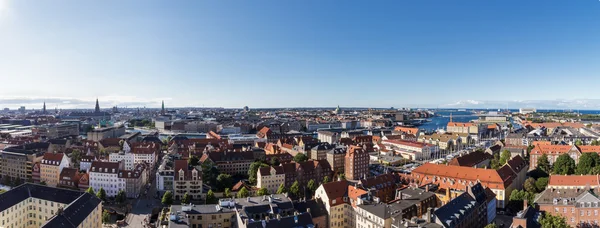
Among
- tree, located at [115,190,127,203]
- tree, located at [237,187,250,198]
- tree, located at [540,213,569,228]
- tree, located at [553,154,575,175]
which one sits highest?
tree, located at [553,154,575,175]

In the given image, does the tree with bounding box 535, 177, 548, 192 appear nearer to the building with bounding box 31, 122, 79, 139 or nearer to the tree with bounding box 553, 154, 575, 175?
the tree with bounding box 553, 154, 575, 175

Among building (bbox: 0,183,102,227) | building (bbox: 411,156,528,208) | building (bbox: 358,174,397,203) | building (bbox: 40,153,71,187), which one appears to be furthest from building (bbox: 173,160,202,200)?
building (bbox: 411,156,528,208)

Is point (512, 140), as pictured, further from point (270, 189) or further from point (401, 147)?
point (270, 189)

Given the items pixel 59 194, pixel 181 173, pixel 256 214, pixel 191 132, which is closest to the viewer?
pixel 256 214

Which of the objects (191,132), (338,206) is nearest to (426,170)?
(338,206)

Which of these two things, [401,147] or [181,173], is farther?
[401,147]

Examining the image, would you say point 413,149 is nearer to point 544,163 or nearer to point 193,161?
point 544,163

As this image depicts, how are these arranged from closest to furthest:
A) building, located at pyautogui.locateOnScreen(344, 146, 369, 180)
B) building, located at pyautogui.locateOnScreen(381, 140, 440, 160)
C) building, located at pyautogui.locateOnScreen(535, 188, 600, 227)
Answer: building, located at pyautogui.locateOnScreen(535, 188, 600, 227)
building, located at pyautogui.locateOnScreen(344, 146, 369, 180)
building, located at pyautogui.locateOnScreen(381, 140, 440, 160)

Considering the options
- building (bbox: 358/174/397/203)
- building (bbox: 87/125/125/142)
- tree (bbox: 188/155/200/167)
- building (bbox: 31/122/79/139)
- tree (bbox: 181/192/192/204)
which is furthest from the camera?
building (bbox: 31/122/79/139)
